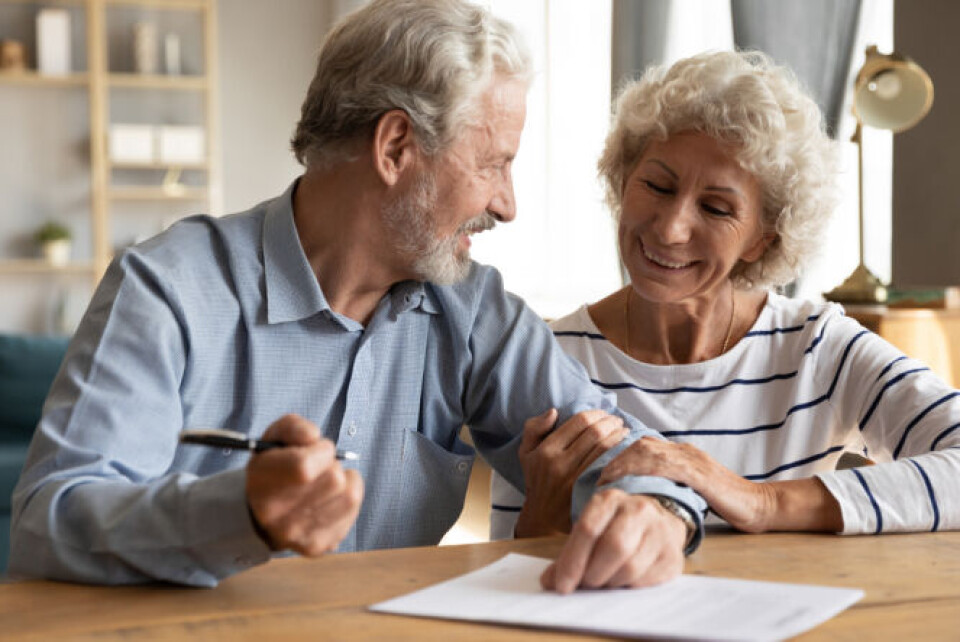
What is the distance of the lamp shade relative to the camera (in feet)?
9.18

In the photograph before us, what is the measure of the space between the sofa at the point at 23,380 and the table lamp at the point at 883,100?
2.61m

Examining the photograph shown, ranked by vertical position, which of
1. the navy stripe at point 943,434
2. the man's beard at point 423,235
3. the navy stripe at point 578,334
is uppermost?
the man's beard at point 423,235

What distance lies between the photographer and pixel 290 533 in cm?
101

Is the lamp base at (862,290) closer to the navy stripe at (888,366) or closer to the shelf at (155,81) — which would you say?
the navy stripe at (888,366)

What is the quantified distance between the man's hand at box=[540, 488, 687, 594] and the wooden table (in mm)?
70

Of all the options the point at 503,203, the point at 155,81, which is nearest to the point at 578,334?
the point at 503,203

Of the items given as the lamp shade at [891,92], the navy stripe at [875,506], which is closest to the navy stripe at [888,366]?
the navy stripe at [875,506]

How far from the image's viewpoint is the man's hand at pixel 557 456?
1.50 m

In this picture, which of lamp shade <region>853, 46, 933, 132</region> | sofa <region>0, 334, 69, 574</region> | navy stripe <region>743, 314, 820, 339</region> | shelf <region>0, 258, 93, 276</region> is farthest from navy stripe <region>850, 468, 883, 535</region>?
shelf <region>0, 258, 93, 276</region>

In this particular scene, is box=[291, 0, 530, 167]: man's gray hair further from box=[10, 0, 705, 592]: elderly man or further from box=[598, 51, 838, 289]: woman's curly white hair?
box=[598, 51, 838, 289]: woman's curly white hair

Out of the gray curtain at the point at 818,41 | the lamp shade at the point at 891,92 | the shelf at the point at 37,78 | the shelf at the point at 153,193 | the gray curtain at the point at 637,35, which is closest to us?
the lamp shade at the point at 891,92

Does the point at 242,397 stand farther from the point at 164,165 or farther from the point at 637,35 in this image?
the point at 164,165

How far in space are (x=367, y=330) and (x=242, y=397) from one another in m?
0.20

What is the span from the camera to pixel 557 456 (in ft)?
4.98
